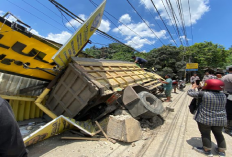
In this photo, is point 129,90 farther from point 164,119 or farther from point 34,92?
point 34,92

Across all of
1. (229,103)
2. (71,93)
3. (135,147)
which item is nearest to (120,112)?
(135,147)

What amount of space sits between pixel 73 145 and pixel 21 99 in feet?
8.21

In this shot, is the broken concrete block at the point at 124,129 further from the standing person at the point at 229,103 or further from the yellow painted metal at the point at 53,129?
the standing person at the point at 229,103

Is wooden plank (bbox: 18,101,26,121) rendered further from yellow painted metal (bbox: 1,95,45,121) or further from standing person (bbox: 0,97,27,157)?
standing person (bbox: 0,97,27,157)

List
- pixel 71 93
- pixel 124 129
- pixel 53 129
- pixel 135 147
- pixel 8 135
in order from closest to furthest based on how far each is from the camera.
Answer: pixel 8 135, pixel 135 147, pixel 124 129, pixel 53 129, pixel 71 93

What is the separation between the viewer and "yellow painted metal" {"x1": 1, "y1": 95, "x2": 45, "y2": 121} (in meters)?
4.70

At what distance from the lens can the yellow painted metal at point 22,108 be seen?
4695 mm

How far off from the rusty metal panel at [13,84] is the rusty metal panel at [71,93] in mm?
1148

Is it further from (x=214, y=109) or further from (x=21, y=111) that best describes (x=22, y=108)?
(x=214, y=109)

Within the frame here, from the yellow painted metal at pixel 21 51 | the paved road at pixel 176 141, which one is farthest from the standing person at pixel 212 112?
Result: the yellow painted metal at pixel 21 51

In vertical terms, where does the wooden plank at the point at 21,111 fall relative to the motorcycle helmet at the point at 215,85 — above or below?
below

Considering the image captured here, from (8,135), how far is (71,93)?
3654 millimetres

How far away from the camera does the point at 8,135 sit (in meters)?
0.94

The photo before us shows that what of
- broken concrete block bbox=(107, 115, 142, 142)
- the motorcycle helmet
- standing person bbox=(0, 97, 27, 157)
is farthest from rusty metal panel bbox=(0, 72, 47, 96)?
the motorcycle helmet
